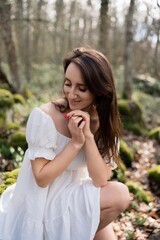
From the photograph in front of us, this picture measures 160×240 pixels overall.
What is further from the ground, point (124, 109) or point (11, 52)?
point (11, 52)

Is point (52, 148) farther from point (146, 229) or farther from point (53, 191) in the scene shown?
point (146, 229)

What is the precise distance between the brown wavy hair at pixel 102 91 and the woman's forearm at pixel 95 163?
8.3 inches

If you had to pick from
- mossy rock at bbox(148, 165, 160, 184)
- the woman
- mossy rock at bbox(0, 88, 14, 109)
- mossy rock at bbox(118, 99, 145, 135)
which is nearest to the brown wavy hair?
the woman

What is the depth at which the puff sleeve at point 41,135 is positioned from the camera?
2.31 meters

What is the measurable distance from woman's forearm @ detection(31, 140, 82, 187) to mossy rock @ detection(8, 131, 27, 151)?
2.59 meters

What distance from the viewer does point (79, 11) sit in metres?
20.2

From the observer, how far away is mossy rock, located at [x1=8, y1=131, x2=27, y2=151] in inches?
193

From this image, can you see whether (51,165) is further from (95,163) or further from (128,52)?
(128,52)

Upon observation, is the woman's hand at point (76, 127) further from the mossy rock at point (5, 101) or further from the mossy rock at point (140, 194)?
the mossy rock at point (5, 101)

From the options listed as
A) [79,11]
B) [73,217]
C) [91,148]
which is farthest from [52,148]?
[79,11]

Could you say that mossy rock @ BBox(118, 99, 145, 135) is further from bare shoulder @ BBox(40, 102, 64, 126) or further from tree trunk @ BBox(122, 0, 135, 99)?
bare shoulder @ BBox(40, 102, 64, 126)

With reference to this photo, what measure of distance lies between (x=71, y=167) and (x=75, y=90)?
0.59 metres

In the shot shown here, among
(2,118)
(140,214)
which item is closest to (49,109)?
(140,214)

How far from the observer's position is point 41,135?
91.0 inches
